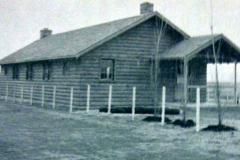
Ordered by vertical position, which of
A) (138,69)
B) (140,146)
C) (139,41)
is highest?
(139,41)

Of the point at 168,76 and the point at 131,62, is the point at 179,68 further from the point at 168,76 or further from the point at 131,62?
the point at 131,62

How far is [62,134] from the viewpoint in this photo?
11.4 meters

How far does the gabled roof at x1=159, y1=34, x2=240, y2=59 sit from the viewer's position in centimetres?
2003

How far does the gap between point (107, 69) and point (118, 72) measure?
2.34ft

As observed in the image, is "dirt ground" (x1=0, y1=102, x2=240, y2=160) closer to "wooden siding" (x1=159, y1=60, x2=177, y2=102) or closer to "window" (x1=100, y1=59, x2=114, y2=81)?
"window" (x1=100, y1=59, x2=114, y2=81)

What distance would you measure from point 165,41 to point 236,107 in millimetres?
6325

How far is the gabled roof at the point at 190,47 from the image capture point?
20.0 m

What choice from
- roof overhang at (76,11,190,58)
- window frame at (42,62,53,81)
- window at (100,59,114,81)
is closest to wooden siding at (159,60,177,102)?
roof overhang at (76,11,190,58)

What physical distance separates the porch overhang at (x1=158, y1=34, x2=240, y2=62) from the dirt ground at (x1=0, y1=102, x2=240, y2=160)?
7.03 m

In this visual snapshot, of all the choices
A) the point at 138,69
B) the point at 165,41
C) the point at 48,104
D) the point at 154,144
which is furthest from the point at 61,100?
the point at 154,144

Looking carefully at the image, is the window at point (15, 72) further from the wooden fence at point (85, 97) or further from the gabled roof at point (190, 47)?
the gabled roof at point (190, 47)

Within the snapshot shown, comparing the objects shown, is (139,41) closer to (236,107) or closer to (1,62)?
(236,107)

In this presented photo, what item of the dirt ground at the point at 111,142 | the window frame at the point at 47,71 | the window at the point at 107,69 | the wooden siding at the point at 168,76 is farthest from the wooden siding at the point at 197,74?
the dirt ground at the point at 111,142

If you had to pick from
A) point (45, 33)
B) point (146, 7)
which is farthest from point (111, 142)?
point (45, 33)
